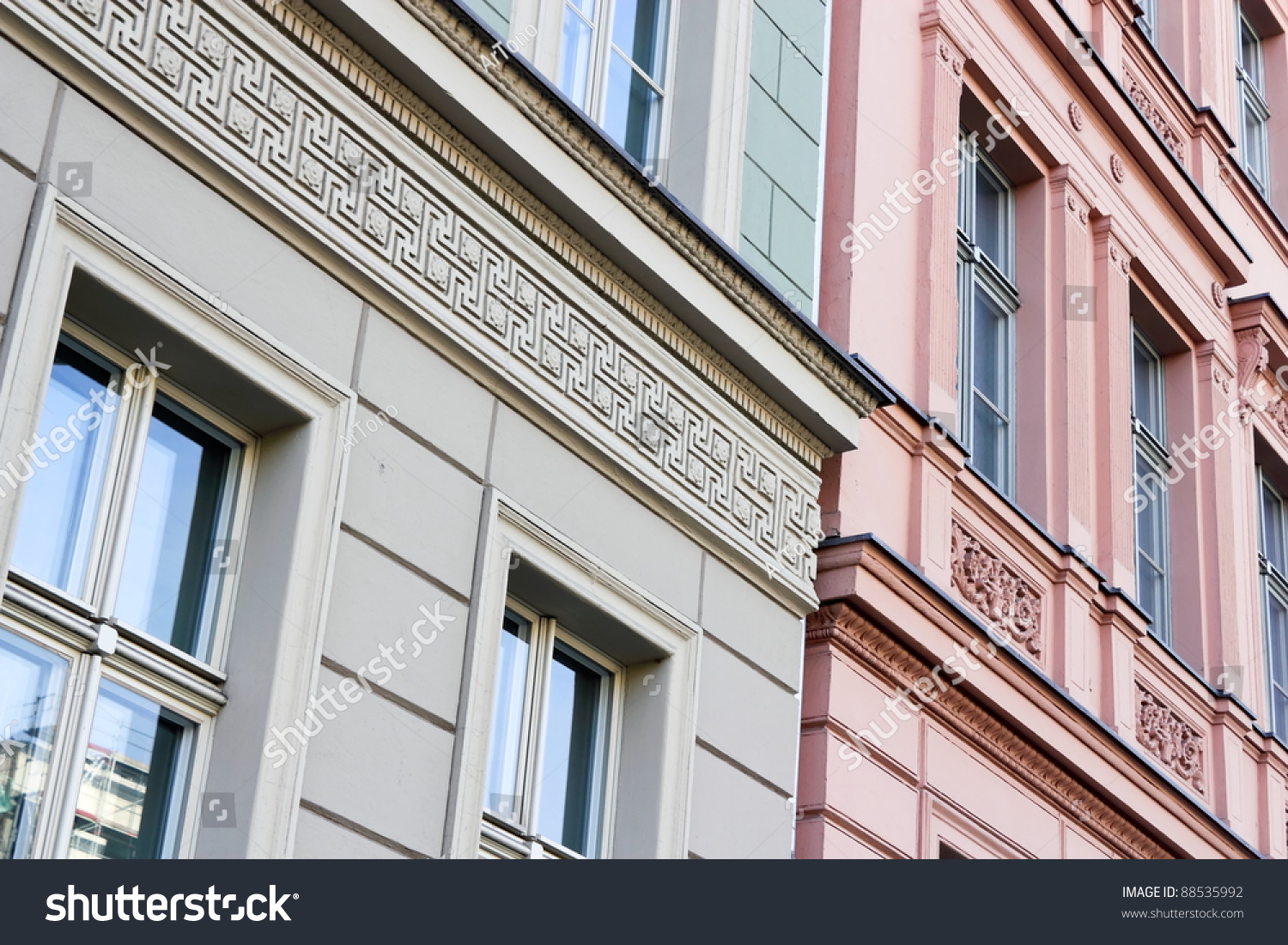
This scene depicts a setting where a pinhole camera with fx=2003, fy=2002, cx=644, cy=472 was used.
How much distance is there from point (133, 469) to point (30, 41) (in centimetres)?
152

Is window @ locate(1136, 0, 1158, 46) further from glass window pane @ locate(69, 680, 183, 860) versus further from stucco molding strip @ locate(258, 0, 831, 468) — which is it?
glass window pane @ locate(69, 680, 183, 860)

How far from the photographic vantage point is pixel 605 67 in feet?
33.7

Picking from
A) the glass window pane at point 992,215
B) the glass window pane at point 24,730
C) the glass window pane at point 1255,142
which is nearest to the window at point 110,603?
the glass window pane at point 24,730

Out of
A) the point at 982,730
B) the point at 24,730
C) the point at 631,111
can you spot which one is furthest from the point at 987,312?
the point at 24,730

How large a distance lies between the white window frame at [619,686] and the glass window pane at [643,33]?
314cm

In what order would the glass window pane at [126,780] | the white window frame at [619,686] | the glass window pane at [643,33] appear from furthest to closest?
the glass window pane at [643,33]
the white window frame at [619,686]
the glass window pane at [126,780]

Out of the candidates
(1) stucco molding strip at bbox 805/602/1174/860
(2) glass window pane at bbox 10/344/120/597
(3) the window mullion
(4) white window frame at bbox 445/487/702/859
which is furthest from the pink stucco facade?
(2) glass window pane at bbox 10/344/120/597

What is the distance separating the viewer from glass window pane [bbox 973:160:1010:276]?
1444 cm

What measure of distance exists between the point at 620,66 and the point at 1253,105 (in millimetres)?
11864

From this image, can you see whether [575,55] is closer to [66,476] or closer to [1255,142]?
[66,476]

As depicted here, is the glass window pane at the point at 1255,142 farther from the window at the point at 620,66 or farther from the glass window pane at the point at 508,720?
the glass window pane at the point at 508,720

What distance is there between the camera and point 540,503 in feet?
28.7

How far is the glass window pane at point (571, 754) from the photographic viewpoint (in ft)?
29.2

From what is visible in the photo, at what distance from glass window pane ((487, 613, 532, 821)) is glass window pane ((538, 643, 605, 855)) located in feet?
0.56
